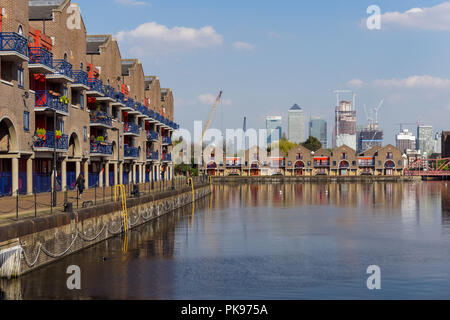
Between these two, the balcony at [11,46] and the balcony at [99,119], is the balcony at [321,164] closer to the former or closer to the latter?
the balcony at [99,119]

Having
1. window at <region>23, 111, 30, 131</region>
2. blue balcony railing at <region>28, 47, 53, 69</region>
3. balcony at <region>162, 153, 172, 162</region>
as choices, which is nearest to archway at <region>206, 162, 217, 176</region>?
balcony at <region>162, 153, 172, 162</region>

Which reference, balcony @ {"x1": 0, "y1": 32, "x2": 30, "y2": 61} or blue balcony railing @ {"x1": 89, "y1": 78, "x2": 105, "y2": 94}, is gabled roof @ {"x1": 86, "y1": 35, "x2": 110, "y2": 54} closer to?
blue balcony railing @ {"x1": 89, "y1": 78, "x2": 105, "y2": 94}

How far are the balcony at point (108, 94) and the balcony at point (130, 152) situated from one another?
384 inches

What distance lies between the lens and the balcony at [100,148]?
5581 centimetres

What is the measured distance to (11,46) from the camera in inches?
1383

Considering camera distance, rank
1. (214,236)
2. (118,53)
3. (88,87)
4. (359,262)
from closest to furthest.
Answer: (359,262)
(214,236)
(88,87)
(118,53)

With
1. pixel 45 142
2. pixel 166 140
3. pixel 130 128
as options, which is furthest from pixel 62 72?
pixel 166 140

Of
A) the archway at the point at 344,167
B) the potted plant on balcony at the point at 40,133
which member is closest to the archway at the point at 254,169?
the archway at the point at 344,167

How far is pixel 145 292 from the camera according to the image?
2231 centimetres

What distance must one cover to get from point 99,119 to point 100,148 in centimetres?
318
